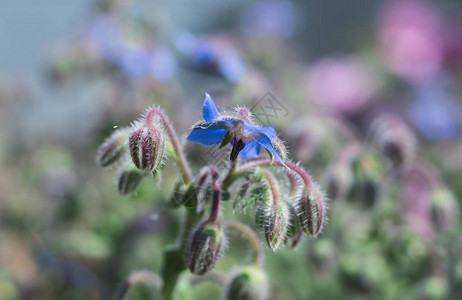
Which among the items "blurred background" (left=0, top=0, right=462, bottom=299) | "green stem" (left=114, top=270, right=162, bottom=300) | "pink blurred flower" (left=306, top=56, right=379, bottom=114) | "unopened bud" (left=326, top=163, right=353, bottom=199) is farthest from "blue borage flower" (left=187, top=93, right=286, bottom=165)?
"pink blurred flower" (left=306, top=56, right=379, bottom=114)

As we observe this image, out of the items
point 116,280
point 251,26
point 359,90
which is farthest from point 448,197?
point 251,26

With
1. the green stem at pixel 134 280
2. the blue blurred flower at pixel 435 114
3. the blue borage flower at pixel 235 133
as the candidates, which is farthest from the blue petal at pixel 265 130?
the blue blurred flower at pixel 435 114

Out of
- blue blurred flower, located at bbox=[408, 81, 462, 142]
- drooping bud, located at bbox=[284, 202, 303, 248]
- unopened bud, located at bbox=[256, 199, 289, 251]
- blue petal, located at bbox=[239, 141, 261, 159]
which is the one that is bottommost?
unopened bud, located at bbox=[256, 199, 289, 251]

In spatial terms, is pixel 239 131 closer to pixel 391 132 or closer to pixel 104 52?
pixel 391 132

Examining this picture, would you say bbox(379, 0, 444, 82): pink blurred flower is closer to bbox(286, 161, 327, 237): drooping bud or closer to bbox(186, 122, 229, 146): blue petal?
bbox(286, 161, 327, 237): drooping bud

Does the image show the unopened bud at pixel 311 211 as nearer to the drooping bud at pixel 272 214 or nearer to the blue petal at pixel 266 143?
the drooping bud at pixel 272 214
